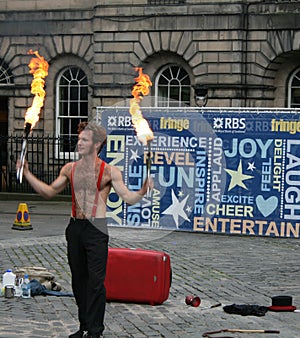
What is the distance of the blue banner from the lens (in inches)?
659

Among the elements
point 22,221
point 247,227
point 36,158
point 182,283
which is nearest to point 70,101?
point 36,158

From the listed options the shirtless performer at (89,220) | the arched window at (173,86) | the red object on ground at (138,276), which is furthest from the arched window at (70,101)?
the shirtless performer at (89,220)

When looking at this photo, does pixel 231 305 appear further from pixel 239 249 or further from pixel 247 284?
pixel 239 249

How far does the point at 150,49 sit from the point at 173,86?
1478 mm

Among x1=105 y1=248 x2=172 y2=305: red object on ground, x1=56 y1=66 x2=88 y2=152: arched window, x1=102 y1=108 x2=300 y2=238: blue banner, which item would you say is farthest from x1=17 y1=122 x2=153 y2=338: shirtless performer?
x1=56 y1=66 x2=88 y2=152: arched window

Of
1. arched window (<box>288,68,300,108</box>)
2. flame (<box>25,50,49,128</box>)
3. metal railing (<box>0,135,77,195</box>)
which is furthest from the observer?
metal railing (<box>0,135,77,195</box>)

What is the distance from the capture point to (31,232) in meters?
17.5

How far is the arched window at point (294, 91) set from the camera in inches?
1073

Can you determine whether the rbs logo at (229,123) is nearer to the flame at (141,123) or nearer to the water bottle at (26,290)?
the flame at (141,123)

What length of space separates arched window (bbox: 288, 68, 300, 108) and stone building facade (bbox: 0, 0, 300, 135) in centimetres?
3

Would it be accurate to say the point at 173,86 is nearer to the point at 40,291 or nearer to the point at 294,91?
the point at 294,91

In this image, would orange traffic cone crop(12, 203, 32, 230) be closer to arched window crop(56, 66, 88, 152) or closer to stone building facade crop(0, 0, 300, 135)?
stone building facade crop(0, 0, 300, 135)

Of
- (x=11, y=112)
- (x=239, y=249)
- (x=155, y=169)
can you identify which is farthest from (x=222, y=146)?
(x=11, y=112)

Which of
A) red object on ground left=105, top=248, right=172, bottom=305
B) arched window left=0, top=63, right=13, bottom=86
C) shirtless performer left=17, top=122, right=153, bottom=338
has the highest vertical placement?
arched window left=0, top=63, right=13, bottom=86
